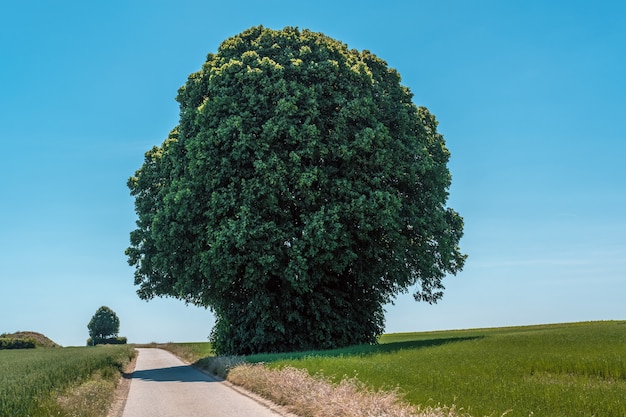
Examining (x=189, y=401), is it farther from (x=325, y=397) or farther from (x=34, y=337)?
(x=34, y=337)

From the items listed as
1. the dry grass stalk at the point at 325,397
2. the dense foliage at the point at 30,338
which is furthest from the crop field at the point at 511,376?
the dense foliage at the point at 30,338

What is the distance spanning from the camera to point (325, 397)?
13.8m

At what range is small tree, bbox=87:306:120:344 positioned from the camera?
121m

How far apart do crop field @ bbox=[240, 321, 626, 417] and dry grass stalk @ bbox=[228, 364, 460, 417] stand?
44cm

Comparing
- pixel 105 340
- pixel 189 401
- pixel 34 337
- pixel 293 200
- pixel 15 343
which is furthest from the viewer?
pixel 105 340

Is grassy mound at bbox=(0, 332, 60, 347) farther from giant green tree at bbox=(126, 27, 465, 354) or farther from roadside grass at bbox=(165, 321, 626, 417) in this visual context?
roadside grass at bbox=(165, 321, 626, 417)

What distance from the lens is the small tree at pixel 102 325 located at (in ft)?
397

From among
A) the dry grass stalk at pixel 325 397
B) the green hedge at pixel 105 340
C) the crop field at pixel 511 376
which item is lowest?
the green hedge at pixel 105 340

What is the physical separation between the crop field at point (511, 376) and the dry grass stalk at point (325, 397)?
1.45 feet

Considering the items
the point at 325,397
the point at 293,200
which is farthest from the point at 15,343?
the point at 325,397

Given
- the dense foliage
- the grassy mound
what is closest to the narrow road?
the dense foliage

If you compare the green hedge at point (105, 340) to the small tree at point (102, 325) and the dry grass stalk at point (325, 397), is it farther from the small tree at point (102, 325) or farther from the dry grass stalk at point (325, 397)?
the dry grass stalk at point (325, 397)

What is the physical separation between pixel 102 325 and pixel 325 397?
11682cm

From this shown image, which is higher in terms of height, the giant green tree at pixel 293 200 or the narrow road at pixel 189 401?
the giant green tree at pixel 293 200
